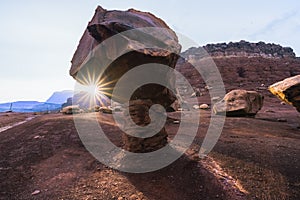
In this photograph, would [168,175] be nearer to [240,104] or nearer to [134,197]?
[134,197]

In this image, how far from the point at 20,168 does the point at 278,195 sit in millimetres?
6404

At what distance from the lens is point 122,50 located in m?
5.10

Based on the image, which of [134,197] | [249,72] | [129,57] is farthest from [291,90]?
[249,72]

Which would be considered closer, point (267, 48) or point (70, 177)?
point (70, 177)

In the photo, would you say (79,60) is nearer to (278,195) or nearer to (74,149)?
(74,149)

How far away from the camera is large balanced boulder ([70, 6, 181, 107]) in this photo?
16.7ft

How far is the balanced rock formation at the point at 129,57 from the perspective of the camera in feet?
16.8

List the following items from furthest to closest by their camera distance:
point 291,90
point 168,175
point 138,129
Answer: point 291,90 → point 138,129 → point 168,175

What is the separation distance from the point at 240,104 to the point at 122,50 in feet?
35.6

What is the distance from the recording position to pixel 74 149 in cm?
705

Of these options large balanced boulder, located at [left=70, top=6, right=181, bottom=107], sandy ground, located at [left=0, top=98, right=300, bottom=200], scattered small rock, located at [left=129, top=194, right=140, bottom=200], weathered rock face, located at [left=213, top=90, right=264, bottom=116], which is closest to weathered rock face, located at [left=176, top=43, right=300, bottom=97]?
weathered rock face, located at [left=213, top=90, right=264, bottom=116]

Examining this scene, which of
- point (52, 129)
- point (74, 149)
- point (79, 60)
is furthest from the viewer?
point (52, 129)

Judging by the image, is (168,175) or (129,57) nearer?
(168,175)

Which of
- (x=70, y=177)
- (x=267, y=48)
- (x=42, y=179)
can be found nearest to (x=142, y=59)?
(x=70, y=177)
